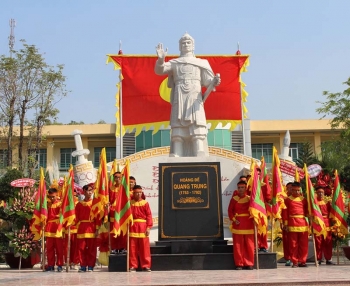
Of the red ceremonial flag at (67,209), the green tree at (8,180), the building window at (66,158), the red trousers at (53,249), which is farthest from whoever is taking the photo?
the building window at (66,158)

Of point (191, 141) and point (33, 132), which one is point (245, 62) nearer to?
point (33, 132)

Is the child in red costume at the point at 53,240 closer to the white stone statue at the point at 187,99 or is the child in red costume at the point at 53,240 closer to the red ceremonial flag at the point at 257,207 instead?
the white stone statue at the point at 187,99

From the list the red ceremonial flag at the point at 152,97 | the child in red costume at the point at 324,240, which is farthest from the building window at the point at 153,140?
the child in red costume at the point at 324,240

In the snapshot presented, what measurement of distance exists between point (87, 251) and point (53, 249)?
2.47 ft

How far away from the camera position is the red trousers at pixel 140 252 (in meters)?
7.28

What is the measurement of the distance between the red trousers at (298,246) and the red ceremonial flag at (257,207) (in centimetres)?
77

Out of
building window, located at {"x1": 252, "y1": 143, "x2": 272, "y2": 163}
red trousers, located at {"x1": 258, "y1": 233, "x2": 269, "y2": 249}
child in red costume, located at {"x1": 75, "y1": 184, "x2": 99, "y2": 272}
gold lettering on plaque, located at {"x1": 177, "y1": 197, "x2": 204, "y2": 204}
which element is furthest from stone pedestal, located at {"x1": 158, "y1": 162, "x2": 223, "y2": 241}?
building window, located at {"x1": 252, "y1": 143, "x2": 272, "y2": 163}

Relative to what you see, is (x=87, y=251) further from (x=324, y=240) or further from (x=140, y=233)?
(x=324, y=240)

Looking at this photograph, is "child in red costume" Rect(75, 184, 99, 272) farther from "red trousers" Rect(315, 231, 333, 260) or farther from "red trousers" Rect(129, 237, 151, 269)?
"red trousers" Rect(315, 231, 333, 260)

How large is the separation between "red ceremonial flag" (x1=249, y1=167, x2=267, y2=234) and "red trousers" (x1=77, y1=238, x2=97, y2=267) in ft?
8.35

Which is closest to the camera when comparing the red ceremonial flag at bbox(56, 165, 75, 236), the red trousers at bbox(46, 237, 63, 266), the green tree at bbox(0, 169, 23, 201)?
the red ceremonial flag at bbox(56, 165, 75, 236)

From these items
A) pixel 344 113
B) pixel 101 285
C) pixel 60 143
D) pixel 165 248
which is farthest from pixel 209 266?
pixel 60 143

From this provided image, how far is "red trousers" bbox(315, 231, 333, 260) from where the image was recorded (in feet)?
28.7

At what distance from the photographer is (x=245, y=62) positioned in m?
19.3
